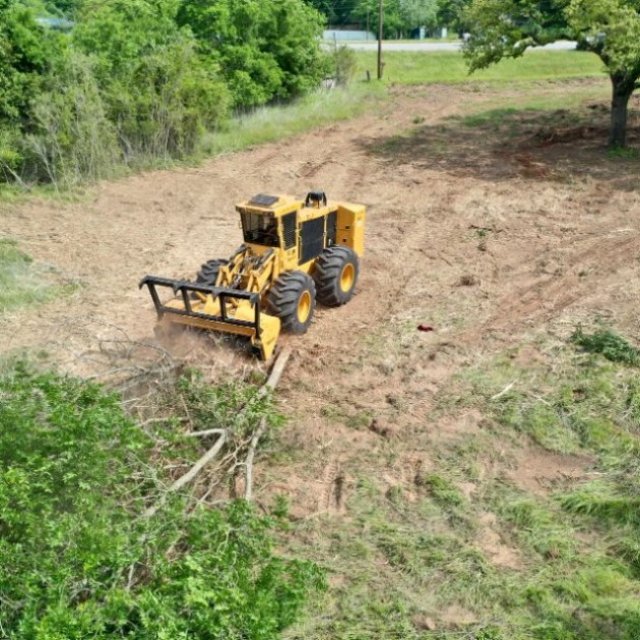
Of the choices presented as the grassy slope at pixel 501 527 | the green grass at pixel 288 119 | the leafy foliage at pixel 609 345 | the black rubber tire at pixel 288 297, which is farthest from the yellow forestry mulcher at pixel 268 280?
the green grass at pixel 288 119

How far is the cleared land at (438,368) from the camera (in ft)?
19.8

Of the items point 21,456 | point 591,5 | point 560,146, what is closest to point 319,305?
point 21,456

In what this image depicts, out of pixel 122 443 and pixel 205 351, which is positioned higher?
pixel 122 443

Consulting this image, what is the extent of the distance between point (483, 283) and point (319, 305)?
3035mm

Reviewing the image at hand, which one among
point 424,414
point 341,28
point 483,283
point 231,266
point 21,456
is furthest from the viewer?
point 341,28

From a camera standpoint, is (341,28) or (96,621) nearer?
(96,621)

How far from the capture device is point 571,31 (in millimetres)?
17094

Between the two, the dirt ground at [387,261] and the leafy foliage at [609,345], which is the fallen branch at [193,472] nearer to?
the dirt ground at [387,261]

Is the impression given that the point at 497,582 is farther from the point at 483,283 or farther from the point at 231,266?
the point at 483,283

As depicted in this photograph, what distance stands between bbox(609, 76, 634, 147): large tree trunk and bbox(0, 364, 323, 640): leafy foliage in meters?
17.1

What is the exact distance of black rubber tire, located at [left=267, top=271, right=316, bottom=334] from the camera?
9180 millimetres

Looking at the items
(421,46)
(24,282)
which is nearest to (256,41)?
(24,282)

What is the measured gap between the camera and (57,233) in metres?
14.5

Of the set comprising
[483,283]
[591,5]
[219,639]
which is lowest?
[483,283]
